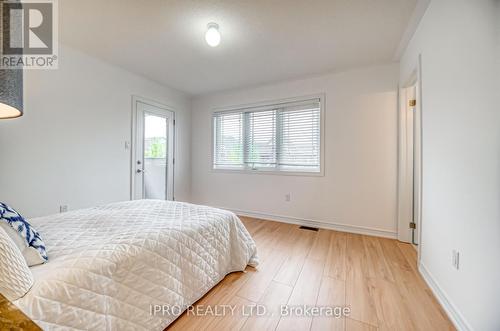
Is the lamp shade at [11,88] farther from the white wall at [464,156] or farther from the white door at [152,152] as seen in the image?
the white door at [152,152]

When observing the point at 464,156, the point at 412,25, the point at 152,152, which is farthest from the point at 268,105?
the point at 464,156

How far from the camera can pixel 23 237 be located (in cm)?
93

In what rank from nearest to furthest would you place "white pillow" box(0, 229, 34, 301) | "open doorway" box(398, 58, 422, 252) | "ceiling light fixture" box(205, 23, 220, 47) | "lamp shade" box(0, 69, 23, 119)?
"lamp shade" box(0, 69, 23, 119), "white pillow" box(0, 229, 34, 301), "ceiling light fixture" box(205, 23, 220, 47), "open doorway" box(398, 58, 422, 252)

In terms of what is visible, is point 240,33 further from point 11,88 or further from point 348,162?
point 348,162

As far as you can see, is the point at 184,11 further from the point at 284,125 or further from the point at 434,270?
the point at 434,270

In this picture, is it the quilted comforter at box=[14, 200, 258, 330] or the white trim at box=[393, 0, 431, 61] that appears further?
the white trim at box=[393, 0, 431, 61]

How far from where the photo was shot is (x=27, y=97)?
217 centimetres

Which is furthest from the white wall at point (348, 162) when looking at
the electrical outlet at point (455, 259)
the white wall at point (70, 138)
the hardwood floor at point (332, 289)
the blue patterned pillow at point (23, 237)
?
the blue patterned pillow at point (23, 237)

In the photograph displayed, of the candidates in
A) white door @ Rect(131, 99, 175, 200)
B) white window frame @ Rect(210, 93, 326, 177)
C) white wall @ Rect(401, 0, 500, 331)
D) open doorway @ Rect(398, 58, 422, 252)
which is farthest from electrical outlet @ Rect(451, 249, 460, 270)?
white door @ Rect(131, 99, 175, 200)

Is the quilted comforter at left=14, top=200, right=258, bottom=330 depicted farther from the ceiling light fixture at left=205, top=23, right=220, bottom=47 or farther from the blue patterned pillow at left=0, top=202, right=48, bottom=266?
the ceiling light fixture at left=205, top=23, right=220, bottom=47

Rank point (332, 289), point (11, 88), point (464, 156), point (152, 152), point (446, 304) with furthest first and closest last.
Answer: point (152, 152) → point (332, 289) → point (446, 304) → point (464, 156) → point (11, 88)

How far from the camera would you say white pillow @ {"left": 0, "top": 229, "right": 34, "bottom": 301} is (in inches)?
28.8

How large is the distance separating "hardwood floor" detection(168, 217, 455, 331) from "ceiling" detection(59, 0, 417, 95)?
238 centimetres

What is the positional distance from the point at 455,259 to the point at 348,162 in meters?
1.78
